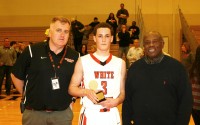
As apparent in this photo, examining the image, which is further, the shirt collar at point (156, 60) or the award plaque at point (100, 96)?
the award plaque at point (100, 96)

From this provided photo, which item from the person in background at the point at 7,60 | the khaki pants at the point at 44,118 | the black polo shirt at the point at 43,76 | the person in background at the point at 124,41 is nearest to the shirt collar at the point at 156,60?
the black polo shirt at the point at 43,76

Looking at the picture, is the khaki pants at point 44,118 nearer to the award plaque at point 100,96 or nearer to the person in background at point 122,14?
the award plaque at point 100,96

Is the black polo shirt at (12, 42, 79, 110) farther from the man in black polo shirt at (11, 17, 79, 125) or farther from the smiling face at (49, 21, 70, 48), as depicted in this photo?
the smiling face at (49, 21, 70, 48)

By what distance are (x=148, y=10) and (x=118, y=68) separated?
1740 cm

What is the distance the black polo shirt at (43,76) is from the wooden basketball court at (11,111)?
414 centimetres

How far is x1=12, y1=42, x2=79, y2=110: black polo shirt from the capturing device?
12.6 ft

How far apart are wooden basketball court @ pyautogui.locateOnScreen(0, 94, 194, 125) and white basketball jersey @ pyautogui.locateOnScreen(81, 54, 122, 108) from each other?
440cm

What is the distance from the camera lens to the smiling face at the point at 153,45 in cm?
327

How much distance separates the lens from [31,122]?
12.6 ft

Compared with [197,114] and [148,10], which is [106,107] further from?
[148,10]

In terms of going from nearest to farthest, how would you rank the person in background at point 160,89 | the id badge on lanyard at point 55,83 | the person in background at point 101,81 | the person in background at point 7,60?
the person in background at point 160,89 → the person in background at point 101,81 → the id badge on lanyard at point 55,83 → the person in background at point 7,60

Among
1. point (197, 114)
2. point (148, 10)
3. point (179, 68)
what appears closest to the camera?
point (179, 68)

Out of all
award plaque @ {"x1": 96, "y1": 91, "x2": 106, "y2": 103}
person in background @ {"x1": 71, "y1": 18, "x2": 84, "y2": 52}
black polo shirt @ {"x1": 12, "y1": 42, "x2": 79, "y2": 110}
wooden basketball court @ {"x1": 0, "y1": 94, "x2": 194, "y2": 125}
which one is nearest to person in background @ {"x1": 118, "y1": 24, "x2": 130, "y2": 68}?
person in background @ {"x1": 71, "y1": 18, "x2": 84, "y2": 52}

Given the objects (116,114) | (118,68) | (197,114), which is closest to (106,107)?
(116,114)
